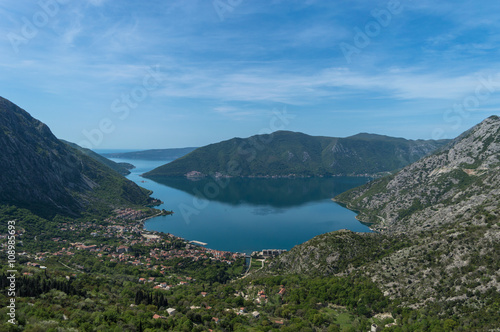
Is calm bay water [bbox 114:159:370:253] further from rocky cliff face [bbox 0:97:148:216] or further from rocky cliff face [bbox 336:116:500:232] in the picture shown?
rocky cliff face [bbox 0:97:148:216]

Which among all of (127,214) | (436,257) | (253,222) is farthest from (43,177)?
(436,257)

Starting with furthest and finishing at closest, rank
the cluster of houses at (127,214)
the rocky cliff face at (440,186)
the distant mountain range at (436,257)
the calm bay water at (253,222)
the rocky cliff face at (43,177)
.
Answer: the cluster of houses at (127,214)
the rocky cliff face at (43,177)
the calm bay water at (253,222)
the rocky cliff face at (440,186)
the distant mountain range at (436,257)

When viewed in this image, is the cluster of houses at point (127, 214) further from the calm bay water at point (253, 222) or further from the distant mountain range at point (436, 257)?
the distant mountain range at point (436, 257)

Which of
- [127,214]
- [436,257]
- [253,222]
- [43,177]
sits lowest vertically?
[253,222]

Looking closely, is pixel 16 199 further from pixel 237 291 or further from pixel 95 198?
pixel 237 291

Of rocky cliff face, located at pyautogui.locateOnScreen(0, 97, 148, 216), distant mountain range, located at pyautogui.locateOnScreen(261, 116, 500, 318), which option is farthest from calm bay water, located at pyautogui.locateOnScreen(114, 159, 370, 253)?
rocky cliff face, located at pyautogui.locateOnScreen(0, 97, 148, 216)

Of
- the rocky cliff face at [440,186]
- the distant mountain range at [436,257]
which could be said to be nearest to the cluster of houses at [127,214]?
the distant mountain range at [436,257]

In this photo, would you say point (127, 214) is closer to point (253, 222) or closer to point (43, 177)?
point (43, 177)
